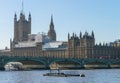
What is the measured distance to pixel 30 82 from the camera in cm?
9144

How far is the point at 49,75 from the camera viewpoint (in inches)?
4619

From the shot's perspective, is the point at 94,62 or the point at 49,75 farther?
the point at 94,62

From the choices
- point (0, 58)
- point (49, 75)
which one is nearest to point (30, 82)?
point (49, 75)

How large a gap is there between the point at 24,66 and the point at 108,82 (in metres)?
82.3

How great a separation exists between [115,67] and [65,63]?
2093cm

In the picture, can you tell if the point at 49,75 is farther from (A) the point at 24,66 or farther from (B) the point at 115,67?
(B) the point at 115,67

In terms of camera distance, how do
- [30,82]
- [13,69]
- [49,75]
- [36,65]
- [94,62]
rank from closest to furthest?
[30,82]
[49,75]
[13,69]
[36,65]
[94,62]

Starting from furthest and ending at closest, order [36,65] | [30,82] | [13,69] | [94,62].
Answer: [94,62] < [36,65] < [13,69] < [30,82]

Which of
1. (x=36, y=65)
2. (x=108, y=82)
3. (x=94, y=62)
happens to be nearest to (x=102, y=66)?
(x=94, y=62)

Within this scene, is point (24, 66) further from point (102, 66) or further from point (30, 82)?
point (30, 82)

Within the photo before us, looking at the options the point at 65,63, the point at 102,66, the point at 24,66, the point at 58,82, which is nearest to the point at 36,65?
the point at 24,66

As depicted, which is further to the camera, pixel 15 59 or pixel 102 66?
pixel 102 66

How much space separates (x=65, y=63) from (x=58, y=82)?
96.3 m

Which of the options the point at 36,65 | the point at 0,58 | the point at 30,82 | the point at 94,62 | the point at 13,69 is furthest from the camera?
the point at 94,62
